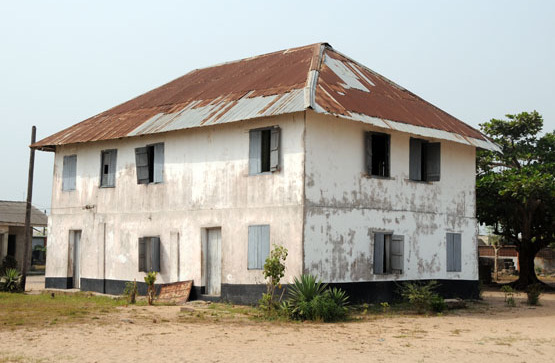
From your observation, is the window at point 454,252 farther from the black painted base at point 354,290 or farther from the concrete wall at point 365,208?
the black painted base at point 354,290

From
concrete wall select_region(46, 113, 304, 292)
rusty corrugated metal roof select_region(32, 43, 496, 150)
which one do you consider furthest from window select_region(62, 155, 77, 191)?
rusty corrugated metal roof select_region(32, 43, 496, 150)

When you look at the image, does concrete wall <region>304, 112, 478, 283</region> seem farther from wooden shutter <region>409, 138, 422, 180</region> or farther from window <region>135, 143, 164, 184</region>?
window <region>135, 143, 164, 184</region>

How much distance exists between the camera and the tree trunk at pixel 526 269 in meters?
27.0

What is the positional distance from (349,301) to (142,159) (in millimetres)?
7275

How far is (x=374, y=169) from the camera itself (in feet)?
62.2

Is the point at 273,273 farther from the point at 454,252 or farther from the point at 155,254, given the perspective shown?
the point at 454,252

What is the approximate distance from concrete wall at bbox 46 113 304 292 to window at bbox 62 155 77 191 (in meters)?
0.19

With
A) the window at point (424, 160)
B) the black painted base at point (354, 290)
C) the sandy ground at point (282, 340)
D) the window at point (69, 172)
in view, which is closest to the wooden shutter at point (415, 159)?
the window at point (424, 160)

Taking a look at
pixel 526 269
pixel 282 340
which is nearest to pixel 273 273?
pixel 282 340

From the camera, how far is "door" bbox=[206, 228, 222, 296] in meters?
18.7

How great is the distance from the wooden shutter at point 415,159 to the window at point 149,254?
282 inches

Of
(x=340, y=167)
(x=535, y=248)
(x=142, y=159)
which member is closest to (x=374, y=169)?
(x=340, y=167)

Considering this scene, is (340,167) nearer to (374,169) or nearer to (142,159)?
(374,169)

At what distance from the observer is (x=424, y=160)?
65.4 ft
